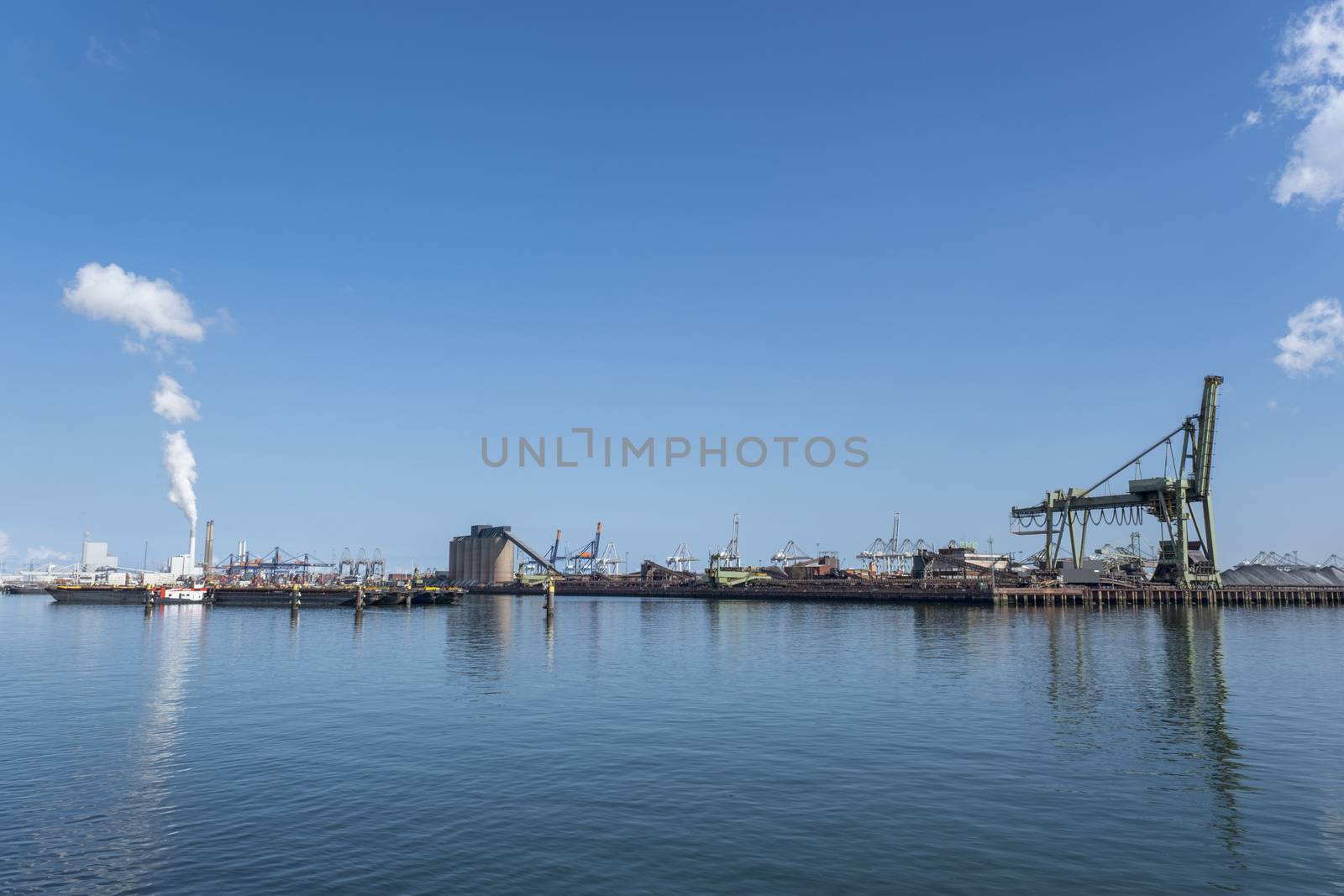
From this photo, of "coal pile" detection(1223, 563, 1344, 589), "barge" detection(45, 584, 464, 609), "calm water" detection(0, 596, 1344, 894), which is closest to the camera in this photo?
"calm water" detection(0, 596, 1344, 894)

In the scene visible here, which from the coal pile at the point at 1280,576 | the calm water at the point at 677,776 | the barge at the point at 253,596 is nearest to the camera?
the calm water at the point at 677,776

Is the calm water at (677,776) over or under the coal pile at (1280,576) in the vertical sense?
over

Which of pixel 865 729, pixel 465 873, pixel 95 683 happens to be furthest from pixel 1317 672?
pixel 95 683

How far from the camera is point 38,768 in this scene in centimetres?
2300

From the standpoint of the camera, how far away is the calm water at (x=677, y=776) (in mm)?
15352

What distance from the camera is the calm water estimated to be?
1535 centimetres

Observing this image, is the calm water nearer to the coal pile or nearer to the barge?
the barge

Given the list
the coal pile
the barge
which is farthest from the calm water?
the coal pile

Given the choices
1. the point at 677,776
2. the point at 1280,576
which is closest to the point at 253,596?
the point at 677,776

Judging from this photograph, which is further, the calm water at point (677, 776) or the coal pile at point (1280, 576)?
the coal pile at point (1280, 576)

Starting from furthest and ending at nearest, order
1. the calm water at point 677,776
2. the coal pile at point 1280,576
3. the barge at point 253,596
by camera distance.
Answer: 1. the coal pile at point 1280,576
2. the barge at point 253,596
3. the calm water at point 677,776

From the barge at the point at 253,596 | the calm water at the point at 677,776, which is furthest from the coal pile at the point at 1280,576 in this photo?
the barge at the point at 253,596

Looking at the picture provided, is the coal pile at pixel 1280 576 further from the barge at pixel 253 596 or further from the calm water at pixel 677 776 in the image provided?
the barge at pixel 253 596

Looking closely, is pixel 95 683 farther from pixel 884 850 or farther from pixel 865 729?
pixel 884 850
